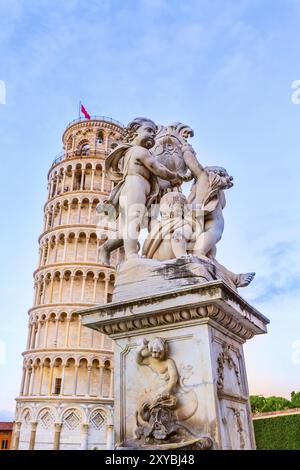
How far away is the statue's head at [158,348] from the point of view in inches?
133

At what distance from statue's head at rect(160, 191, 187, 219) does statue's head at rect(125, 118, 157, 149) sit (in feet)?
2.25

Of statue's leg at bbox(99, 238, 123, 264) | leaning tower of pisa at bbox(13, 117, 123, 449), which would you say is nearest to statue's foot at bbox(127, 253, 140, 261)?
statue's leg at bbox(99, 238, 123, 264)

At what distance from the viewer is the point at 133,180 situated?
447 cm

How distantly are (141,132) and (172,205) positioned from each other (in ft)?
3.16

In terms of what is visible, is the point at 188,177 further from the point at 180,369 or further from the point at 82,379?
the point at 82,379

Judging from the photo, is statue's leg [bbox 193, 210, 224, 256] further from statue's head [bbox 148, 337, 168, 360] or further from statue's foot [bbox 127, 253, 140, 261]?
statue's head [bbox 148, 337, 168, 360]

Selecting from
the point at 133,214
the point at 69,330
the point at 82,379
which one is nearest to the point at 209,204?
the point at 133,214

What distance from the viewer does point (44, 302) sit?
4462 cm

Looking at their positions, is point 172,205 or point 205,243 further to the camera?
point 172,205

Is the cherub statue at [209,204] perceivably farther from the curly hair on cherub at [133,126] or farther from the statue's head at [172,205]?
the curly hair on cherub at [133,126]

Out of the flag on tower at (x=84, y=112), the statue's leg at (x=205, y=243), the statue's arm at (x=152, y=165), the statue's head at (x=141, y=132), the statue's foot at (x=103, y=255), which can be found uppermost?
the flag on tower at (x=84, y=112)

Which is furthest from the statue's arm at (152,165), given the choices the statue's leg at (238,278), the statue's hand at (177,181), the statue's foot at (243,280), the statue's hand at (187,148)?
the statue's foot at (243,280)
